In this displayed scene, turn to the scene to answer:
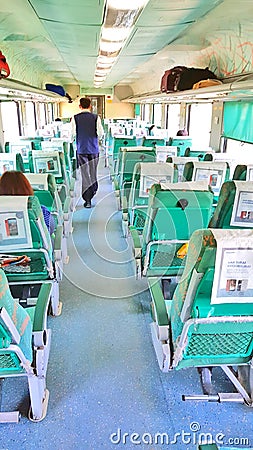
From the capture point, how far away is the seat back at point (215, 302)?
4.72 feet

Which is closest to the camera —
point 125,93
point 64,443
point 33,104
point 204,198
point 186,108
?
point 64,443

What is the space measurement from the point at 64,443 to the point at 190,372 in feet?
2.85

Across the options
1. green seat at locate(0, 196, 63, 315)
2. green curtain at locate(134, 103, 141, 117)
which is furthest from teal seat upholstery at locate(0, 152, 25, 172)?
green curtain at locate(134, 103, 141, 117)

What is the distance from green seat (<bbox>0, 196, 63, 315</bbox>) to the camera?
86.8 inches

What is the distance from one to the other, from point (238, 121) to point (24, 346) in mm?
4458

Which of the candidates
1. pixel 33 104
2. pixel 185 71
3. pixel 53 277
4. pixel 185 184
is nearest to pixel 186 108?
pixel 185 71

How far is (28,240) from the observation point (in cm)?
235

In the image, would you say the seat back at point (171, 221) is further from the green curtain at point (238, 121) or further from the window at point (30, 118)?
the window at point (30, 118)

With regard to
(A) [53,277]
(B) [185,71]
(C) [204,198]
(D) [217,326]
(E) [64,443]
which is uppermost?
(B) [185,71]

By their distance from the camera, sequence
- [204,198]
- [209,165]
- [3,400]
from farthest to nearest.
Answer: [209,165] → [204,198] → [3,400]

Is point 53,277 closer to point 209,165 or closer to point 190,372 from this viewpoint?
point 190,372

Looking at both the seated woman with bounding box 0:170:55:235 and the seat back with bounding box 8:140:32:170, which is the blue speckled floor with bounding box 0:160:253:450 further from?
the seat back with bounding box 8:140:32:170

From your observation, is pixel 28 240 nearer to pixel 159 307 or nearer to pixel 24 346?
pixel 24 346

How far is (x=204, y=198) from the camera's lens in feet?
8.31
